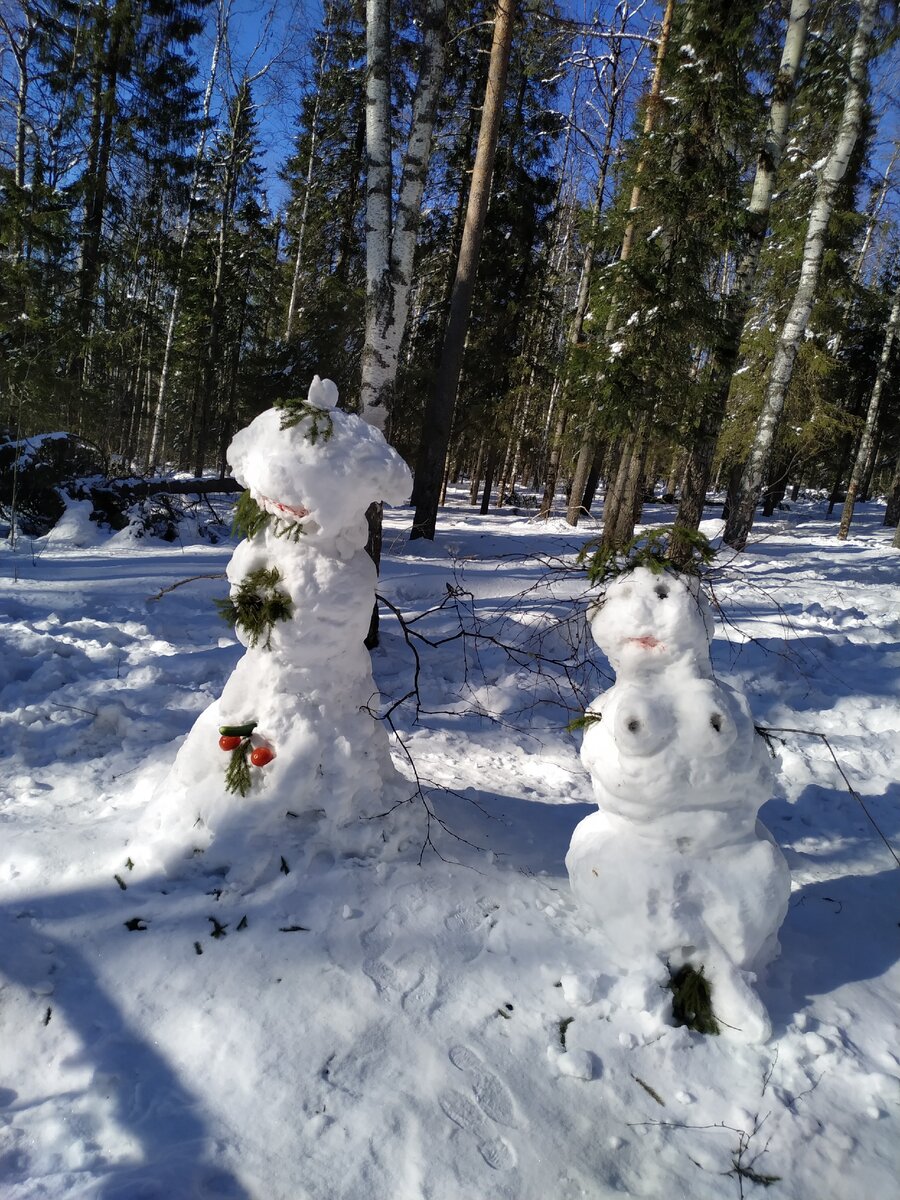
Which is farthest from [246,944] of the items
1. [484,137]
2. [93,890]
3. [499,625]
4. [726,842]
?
[484,137]

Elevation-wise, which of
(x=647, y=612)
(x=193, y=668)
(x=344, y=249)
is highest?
(x=344, y=249)

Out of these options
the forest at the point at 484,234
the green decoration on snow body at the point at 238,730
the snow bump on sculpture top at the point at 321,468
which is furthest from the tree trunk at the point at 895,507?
the green decoration on snow body at the point at 238,730

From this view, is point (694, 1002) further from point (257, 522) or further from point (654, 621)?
point (257, 522)

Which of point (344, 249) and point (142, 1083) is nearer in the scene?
point (142, 1083)

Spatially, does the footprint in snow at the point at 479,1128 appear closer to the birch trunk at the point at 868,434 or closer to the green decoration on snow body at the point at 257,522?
the green decoration on snow body at the point at 257,522

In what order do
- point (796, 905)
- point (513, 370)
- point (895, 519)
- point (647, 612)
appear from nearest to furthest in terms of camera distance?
point (647, 612) → point (796, 905) → point (513, 370) → point (895, 519)

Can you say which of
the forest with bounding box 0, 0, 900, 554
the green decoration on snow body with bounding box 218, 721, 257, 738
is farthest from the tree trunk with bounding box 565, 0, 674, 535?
the green decoration on snow body with bounding box 218, 721, 257, 738

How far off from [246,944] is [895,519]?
22339 millimetres

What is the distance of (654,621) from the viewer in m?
2.61

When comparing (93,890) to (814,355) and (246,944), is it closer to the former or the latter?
(246,944)

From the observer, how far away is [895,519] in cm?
1914

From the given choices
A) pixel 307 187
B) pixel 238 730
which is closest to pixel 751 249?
pixel 238 730

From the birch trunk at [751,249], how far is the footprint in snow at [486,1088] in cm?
731

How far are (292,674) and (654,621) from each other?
1735 millimetres
